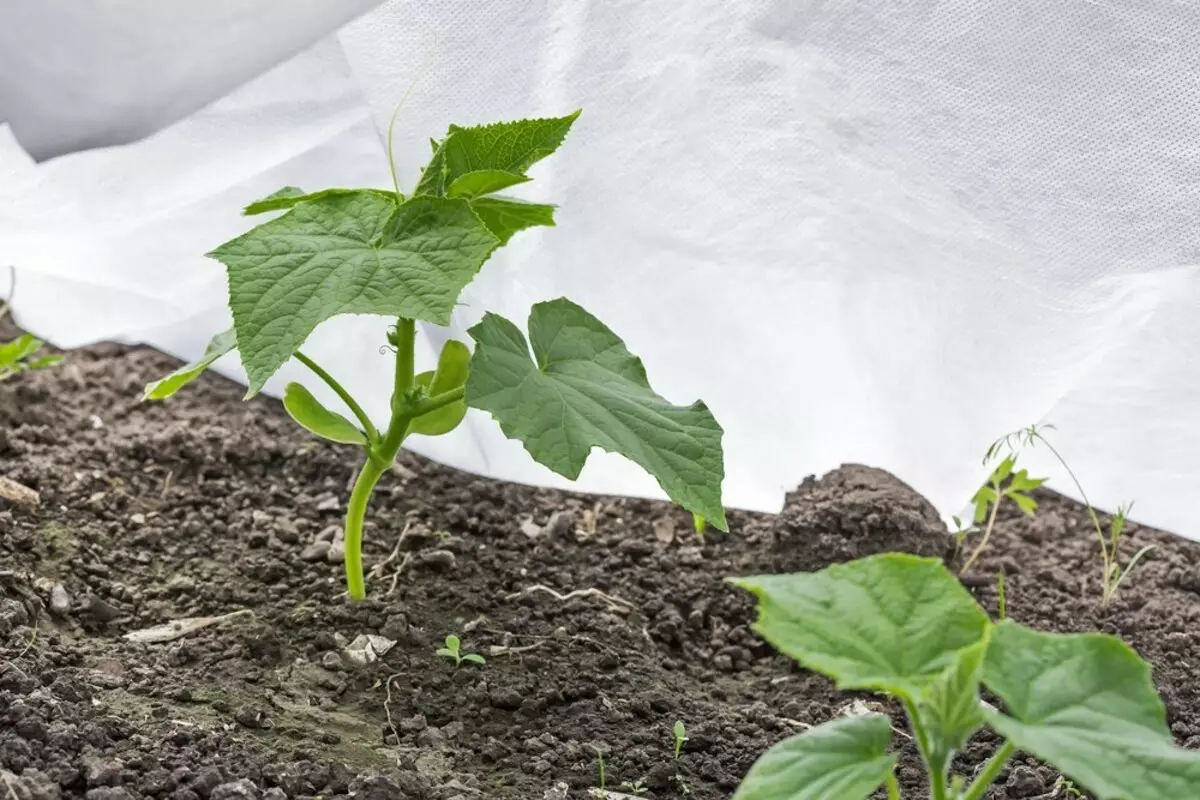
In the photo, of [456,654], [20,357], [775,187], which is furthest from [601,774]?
[20,357]

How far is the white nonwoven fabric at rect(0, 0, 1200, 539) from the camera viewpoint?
5.22 feet

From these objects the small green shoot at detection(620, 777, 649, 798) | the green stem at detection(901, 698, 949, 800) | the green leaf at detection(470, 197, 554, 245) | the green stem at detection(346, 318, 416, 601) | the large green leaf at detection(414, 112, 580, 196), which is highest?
the large green leaf at detection(414, 112, 580, 196)

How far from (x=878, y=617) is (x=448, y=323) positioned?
0.44 meters

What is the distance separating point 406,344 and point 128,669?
1.45 feet

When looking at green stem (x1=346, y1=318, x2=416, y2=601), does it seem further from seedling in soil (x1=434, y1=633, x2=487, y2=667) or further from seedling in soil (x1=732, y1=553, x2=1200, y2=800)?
seedling in soil (x1=732, y1=553, x2=1200, y2=800)

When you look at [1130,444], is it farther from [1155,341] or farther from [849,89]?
[849,89]

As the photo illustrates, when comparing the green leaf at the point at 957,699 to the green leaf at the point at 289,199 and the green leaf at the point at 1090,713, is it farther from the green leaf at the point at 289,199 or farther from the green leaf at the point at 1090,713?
the green leaf at the point at 289,199

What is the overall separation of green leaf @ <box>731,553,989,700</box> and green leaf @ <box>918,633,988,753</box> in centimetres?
2

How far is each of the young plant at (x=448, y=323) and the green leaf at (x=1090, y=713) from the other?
1.38 ft

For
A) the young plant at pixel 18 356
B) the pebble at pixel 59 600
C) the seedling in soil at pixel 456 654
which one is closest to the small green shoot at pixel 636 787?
the seedling in soil at pixel 456 654

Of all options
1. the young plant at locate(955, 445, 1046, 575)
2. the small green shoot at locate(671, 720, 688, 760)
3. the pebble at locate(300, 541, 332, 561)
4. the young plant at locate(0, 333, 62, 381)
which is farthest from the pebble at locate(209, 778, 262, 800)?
the young plant at locate(955, 445, 1046, 575)

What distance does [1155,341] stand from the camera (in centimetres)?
163

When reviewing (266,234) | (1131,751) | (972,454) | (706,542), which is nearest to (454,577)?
(706,542)

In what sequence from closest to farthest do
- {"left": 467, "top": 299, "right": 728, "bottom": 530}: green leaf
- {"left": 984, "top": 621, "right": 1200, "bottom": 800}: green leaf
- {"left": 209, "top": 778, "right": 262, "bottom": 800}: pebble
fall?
{"left": 984, "top": 621, "right": 1200, "bottom": 800}: green leaf, {"left": 209, "top": 778, "right": 262, "bottom": 800}: pebble, {"left": 467, "top": 299, "right": 728, "bottom": 530}: green leaf
